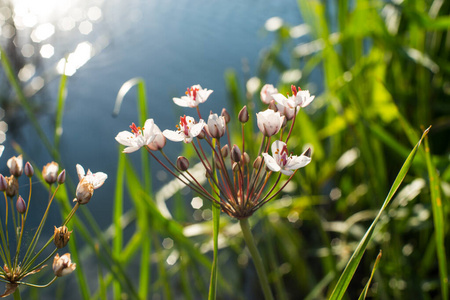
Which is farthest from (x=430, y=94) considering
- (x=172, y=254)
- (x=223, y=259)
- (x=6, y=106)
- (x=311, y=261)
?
(x=6, y=106)

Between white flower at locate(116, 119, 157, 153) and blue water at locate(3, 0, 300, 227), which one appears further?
blue water at locate(3, 0, 300, 227)

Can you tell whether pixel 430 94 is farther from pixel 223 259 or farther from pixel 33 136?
pixel 33 136

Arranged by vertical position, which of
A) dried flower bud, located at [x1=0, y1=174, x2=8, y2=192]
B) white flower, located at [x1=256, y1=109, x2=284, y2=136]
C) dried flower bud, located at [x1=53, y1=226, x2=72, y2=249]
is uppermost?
dried flower bud, located at [x1=0, y1=174, x2=8, y2=192]

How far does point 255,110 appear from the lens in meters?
2.98

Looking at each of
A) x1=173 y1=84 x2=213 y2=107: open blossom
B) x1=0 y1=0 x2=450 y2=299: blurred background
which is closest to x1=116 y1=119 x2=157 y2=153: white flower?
x1=173 y1=84 x2=213 y2=107: open blossom

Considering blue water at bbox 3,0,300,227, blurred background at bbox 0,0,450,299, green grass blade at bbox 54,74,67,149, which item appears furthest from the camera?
blue water at bbox 3,0,300,227

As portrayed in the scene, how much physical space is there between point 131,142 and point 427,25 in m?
1.58

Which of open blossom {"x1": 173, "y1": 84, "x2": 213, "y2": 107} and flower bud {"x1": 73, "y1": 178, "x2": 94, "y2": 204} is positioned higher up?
open blossom {"x1": 173, "y1": 84, "x2": 213, "y2": 107}

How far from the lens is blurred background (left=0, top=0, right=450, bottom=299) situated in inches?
70.0

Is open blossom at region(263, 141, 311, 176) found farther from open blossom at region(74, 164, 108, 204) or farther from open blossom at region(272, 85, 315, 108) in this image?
open blossom at region(74, 164, 108, 204)

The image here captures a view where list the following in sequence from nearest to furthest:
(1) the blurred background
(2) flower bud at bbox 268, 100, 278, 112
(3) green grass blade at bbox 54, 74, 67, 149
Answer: (2) flower bud at bbox 268, 100, 278, 112 < (3) green grass blade at bbox 54, 74, 67, 149 < (1) the blurred background

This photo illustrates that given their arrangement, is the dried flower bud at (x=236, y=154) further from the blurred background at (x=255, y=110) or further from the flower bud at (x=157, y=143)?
the blurred background at (x=255, y=110)

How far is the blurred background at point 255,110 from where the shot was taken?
1.78 m

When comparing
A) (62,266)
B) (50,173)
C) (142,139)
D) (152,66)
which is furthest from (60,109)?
(152,66)
